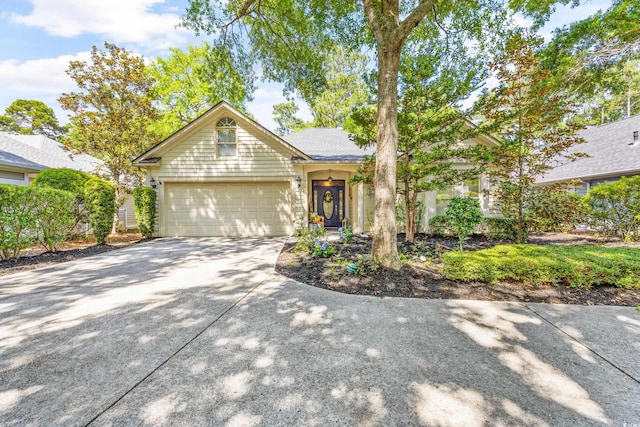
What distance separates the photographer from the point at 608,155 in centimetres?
1239

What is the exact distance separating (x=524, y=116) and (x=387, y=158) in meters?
4.18

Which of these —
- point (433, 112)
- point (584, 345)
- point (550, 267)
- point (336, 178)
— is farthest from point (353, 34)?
point (584, 345)

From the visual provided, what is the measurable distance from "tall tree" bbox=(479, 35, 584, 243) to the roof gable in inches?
240

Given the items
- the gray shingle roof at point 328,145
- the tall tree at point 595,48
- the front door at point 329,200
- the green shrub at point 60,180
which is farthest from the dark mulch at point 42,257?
the tall tree at point 595,48

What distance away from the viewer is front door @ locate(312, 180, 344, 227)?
36.2 feet

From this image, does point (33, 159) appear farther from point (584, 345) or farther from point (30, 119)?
point (30, 119)

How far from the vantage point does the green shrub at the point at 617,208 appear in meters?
7.34

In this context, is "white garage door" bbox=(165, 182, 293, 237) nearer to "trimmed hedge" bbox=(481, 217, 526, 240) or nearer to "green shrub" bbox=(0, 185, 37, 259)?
"green shrub" bbox=(0, 185, 37, 259)

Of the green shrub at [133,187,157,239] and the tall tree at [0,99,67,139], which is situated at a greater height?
the tall tree at [0,99,67,139]

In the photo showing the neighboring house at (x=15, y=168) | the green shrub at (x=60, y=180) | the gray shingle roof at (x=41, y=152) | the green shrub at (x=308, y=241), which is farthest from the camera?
the gray shingle roof at (x=41, y=152)

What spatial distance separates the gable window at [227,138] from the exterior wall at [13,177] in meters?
7.62

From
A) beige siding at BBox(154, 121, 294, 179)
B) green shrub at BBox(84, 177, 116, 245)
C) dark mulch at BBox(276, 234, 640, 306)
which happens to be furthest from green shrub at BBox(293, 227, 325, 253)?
green shrub at BBox(84, 177, 116, 245)

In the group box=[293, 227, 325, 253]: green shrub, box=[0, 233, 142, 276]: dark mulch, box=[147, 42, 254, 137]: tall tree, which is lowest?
box=[0, 233, 142, 276]: dark mulch

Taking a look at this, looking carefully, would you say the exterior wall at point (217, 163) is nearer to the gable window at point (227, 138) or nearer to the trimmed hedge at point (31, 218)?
the gable window at point (227, 138)
